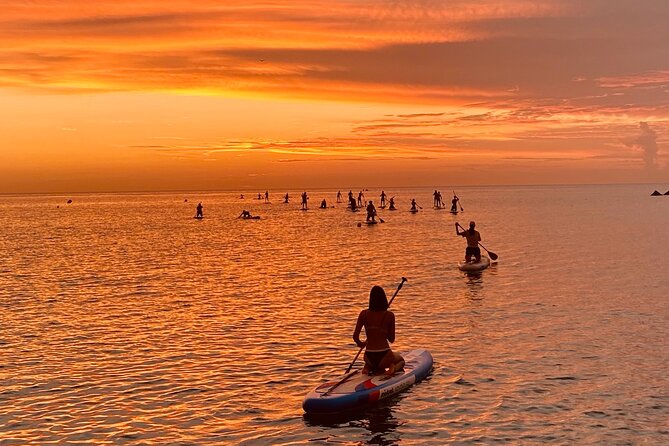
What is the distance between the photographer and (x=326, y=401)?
556 inches

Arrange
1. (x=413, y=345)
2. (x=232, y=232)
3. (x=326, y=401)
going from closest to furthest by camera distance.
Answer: (x=326, y=401)
(x=413, y=345)
(x=232, y=232)

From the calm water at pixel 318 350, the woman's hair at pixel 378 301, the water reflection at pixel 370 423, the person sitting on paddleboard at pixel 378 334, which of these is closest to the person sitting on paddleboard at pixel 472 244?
the calm water at pixel 318 350

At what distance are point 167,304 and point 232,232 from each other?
161 ft

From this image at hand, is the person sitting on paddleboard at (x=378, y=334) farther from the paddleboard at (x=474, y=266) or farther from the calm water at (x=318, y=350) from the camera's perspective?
the paddleboard at (x=474, y=266)

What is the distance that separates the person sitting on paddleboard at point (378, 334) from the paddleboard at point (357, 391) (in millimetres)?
242

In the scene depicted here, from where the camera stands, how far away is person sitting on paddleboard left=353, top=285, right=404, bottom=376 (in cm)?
1520

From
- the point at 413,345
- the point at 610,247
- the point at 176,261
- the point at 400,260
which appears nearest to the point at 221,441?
the point at 413,345

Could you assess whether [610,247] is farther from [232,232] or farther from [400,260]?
[232,232]

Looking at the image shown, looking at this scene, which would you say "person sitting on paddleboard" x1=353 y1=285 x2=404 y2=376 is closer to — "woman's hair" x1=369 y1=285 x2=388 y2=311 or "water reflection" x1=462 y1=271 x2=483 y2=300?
"woman's hair" x1=369 y1=285 x2=388 y2=311

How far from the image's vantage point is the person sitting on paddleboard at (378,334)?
15203mm

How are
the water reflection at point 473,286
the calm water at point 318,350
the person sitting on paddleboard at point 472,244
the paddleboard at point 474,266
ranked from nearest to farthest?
the calm water at point 318,350 < the water reflection at point 473,286 < the person sitting on paddleboard at point 472,244 < the paddleboard at point 474,266

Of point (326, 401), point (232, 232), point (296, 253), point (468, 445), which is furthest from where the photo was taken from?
point (232, 232)

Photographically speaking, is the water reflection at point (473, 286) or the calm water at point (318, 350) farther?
the water reflection at point (473, 286)

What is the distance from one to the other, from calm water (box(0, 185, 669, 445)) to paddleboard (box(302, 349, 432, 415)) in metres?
0.28
